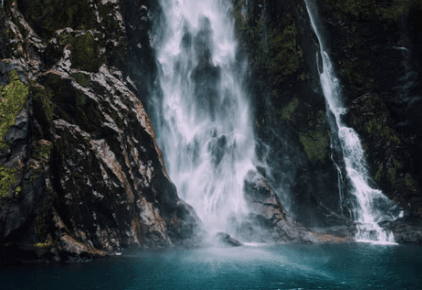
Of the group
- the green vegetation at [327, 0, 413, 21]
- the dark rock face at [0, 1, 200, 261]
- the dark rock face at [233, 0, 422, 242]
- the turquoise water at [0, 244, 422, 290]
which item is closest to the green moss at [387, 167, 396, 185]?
the dark rock face at [233, 0, 422, 242]

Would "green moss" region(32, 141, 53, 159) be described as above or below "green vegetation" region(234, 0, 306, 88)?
below

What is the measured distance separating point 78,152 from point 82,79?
6.06 meters

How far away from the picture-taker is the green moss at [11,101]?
20.8 m

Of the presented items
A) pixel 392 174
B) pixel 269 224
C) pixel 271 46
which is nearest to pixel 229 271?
pixel 269 224

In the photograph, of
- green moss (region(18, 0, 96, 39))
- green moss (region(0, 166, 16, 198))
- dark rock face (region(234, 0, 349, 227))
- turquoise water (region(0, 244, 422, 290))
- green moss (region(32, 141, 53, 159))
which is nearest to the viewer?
turquoise water (region(0, 244, 422, 290))

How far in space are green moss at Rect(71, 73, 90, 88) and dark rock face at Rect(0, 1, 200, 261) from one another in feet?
0.25

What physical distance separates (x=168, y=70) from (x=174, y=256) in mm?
19487

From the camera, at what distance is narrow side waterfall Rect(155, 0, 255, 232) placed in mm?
33938

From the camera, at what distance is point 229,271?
19.6 metres

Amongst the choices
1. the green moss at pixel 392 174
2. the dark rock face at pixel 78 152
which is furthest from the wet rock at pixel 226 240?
the green moss at pixel 392 174

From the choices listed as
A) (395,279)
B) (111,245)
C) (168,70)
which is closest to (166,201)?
(111,245)

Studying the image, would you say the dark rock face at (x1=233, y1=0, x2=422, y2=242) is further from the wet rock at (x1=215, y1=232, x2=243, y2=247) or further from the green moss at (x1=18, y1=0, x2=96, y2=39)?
the green moss at (x1=18, y1=0, x2=96, y2=39)

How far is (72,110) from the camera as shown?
26234 mm

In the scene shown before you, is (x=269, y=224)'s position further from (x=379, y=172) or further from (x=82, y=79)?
(x=82, y=79)
